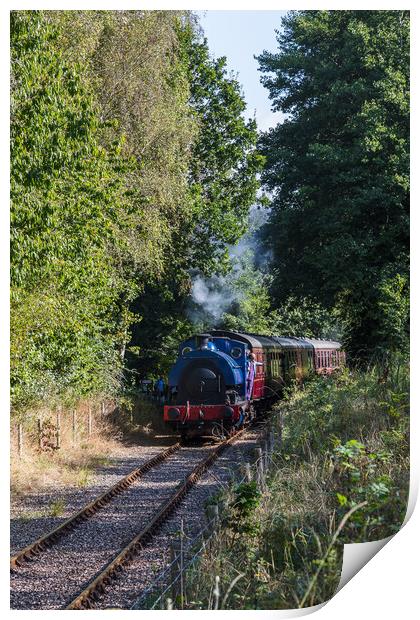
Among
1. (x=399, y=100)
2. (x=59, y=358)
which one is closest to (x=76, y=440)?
(x=59, y=358)

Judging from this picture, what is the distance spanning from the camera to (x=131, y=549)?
7.82m

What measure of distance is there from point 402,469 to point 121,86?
7.66 metres

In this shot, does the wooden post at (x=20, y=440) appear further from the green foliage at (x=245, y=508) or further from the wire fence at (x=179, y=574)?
the green foliage at (x=245, y=508)

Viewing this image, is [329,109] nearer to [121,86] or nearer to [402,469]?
[402,469]

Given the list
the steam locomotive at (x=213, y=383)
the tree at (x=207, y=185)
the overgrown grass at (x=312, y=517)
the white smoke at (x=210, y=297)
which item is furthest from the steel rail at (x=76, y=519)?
the tree at (x=207, y=185)

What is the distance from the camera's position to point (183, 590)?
587 cm

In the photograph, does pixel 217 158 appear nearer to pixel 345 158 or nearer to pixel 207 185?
pixel 207 185

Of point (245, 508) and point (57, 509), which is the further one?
point (57, 509)

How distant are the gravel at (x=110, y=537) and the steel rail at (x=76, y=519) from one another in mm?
72

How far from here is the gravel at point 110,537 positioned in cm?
670

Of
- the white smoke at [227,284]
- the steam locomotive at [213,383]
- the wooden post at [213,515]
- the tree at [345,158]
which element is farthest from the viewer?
the steam locomotive at [213,383]

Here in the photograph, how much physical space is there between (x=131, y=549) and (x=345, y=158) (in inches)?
159

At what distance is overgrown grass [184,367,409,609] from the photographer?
219 inches

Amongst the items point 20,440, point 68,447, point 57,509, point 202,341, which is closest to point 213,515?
point 57,509
